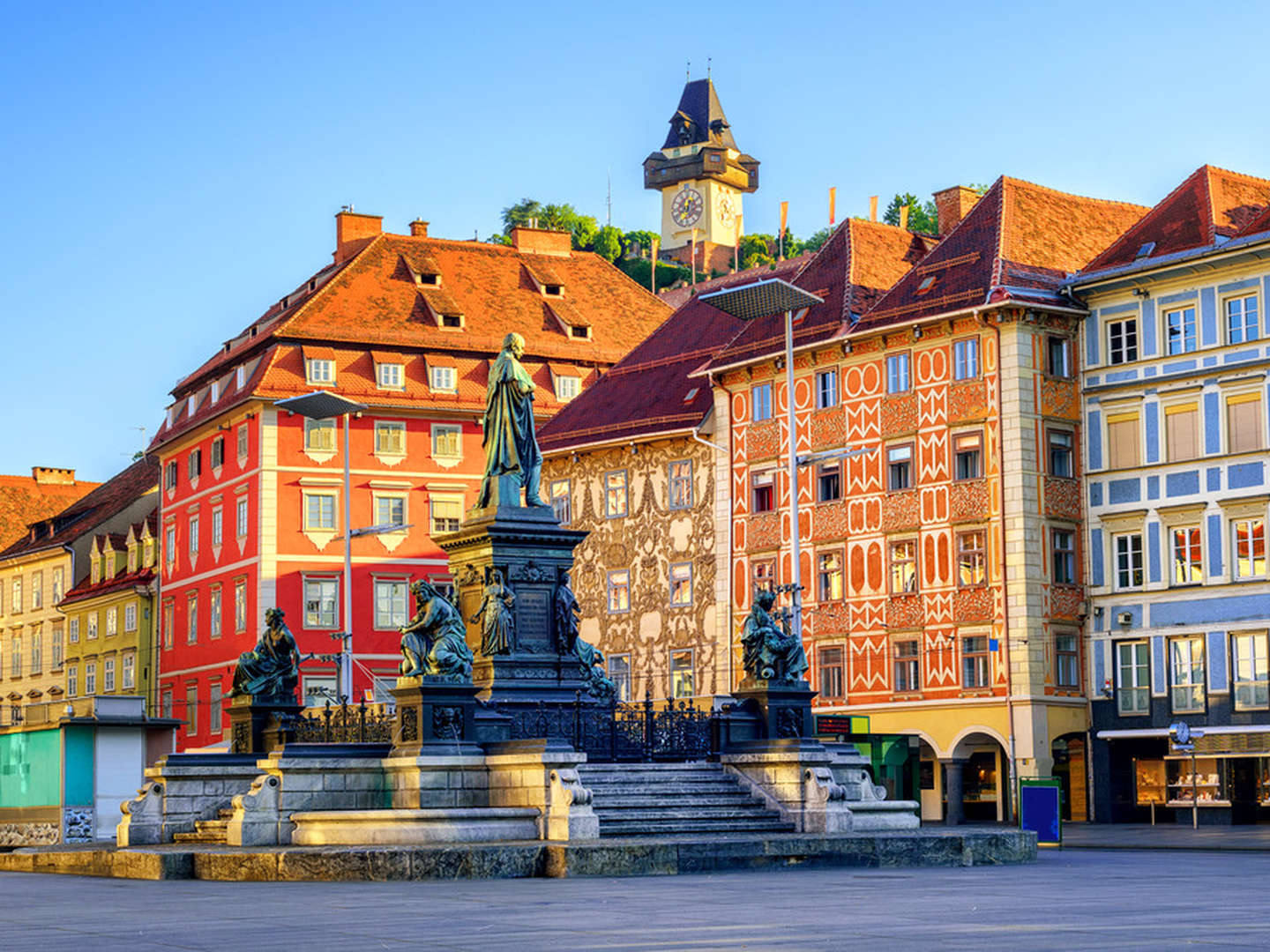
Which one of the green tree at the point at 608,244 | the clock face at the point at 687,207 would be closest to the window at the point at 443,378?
the green tree at the point at 608,244

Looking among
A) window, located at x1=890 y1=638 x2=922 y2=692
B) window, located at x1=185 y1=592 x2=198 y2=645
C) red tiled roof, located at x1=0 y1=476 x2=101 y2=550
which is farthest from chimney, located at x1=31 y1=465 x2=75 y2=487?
window, located at x1=890 y1=638 x2=922 y2=692

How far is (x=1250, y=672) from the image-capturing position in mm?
52062

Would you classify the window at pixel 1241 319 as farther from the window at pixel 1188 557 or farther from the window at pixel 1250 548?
the window at pixel 1188 557

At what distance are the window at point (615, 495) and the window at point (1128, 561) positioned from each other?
1705 cm

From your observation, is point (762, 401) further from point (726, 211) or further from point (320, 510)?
point (726, 211)

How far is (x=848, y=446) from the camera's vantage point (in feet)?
197

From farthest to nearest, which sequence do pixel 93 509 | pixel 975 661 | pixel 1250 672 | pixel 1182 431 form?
pixel 93 509
pixel 975 661
pixel 1182 431
pixel 1250 672

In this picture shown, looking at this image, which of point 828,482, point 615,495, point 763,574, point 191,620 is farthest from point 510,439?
point 191,620

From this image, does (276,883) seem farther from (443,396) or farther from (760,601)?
(443,396)

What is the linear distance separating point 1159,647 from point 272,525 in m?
31.1

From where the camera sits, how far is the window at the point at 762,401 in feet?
204

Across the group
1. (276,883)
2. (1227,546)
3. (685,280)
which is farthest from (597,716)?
(685,280)

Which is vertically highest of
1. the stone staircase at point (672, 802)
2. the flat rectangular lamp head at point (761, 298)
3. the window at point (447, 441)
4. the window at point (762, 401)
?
the window at point (447, 441)

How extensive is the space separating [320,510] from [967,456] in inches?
1007
